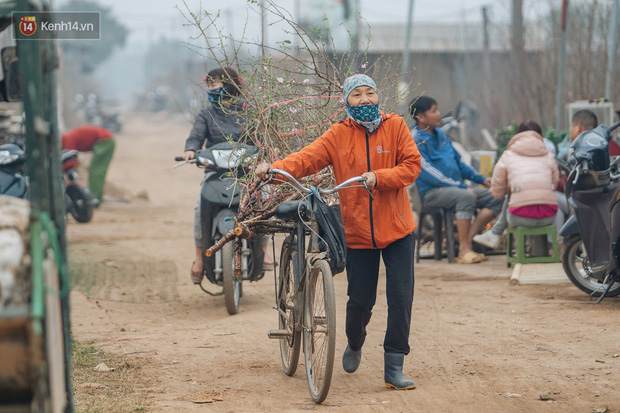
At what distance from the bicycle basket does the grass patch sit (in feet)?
4.36

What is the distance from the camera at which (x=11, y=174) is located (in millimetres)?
11094

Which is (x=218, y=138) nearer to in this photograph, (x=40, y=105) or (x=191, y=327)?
(x=191, y=327)

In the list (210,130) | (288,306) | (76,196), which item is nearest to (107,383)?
(288,306)

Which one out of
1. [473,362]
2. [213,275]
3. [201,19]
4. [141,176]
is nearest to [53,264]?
[473,362]

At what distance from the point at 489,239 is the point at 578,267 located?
234 centimetres

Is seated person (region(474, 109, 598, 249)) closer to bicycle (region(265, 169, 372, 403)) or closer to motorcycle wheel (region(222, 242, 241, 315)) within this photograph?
motorcycle wheel (region(222, 242, 241, 315))

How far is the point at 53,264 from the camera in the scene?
3.43 meters

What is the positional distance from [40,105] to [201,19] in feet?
12.1

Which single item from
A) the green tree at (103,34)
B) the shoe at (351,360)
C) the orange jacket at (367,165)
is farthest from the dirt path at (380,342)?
the green tree at (103,34)

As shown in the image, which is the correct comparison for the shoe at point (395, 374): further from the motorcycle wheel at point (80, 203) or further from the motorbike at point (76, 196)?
the motorcycle wheel at point (80, 203)

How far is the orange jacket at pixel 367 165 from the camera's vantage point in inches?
210

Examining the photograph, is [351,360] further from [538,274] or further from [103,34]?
[103,34]

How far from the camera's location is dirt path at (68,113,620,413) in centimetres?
523

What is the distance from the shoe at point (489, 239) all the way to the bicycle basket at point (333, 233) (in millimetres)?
5728
